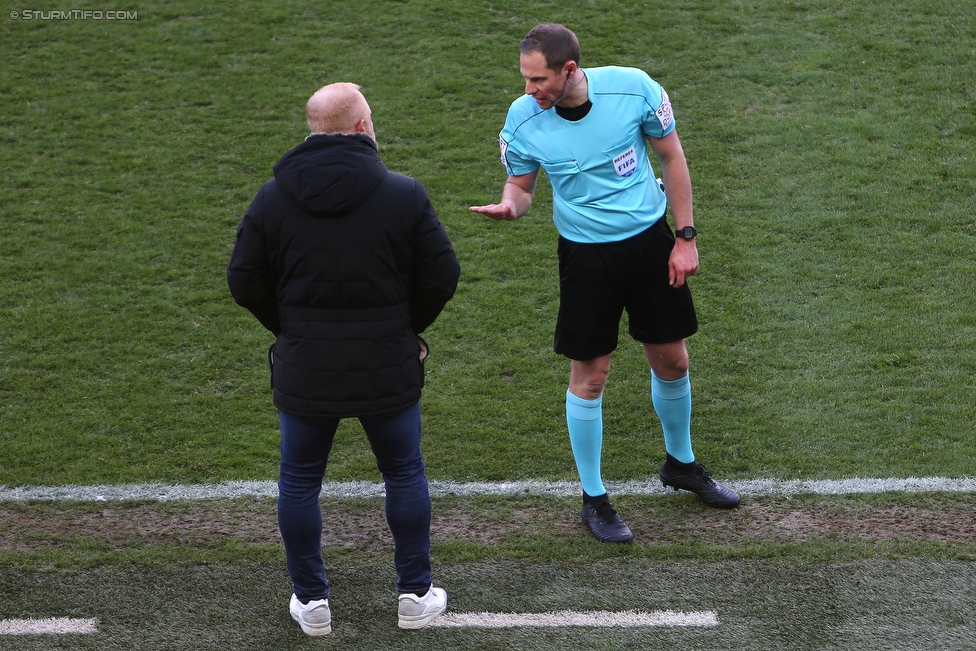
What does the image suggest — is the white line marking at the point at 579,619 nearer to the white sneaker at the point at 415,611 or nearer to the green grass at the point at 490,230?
the white sneaker at the point at 415,611

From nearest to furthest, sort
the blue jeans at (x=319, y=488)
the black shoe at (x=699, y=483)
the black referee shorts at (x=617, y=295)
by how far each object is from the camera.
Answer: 1. the blue jeans at (x=319, y=488)
2. the black referee shorts at (x=617, y=295)
3. the black shoe at (x=699, y=483)

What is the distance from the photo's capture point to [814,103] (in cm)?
739

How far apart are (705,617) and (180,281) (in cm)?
389

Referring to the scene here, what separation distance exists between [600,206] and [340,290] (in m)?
1.10

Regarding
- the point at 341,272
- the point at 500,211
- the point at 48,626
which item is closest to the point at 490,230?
the point at 500,211

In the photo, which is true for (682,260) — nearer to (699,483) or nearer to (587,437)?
(587,437)

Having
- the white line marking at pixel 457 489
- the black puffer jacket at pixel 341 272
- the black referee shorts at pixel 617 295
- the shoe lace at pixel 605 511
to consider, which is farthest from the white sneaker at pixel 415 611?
the black referee shorts at pixel 617 295

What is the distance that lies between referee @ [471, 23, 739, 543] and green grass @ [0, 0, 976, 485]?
0.77 metres

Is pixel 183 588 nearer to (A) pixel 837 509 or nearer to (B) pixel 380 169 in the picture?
(B) pixel 380 169

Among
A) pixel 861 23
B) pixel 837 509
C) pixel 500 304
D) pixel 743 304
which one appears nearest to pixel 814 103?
pixel 861 23

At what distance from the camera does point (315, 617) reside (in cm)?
335

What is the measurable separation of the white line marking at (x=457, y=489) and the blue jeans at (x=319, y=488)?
959 millimetres

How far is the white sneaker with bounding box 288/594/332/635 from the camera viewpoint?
132 inches

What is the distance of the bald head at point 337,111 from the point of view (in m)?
3.01
